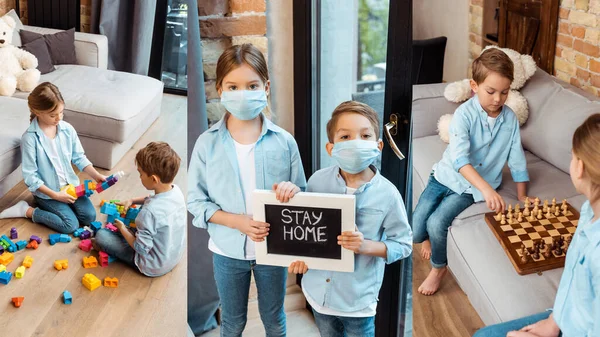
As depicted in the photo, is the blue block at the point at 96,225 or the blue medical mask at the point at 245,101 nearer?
the blue medical mask at the point at 245,101

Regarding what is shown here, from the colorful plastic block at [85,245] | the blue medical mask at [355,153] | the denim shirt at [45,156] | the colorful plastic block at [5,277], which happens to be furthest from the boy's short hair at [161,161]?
the blue medical mask at [355,153]

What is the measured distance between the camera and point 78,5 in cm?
188

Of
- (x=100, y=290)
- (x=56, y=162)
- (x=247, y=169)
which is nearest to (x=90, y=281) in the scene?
(x=100, y=290)

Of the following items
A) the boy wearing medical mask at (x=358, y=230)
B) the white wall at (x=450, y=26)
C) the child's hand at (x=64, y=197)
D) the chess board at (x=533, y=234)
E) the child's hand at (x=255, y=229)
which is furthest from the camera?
the child's hand at (x=64, y=197)

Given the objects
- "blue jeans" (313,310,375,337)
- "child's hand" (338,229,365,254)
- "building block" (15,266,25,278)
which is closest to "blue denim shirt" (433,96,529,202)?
"child's hand" (338,229,365,254)

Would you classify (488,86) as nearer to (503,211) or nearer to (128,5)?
(503,211)

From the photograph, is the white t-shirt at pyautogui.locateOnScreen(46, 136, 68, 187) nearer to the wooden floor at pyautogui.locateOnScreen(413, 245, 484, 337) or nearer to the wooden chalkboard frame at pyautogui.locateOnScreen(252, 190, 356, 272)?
the wooden chalkboard frame at pyautogui.locateOnScreen(252, 190, 356, 272)

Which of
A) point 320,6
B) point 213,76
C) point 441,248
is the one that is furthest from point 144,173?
point 441,248

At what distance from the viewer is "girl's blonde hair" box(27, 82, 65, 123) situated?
1.87m

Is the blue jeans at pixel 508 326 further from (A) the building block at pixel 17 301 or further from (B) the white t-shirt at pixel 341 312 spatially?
(A) the building block at pixel 17 301

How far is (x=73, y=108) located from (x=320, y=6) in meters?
0.82

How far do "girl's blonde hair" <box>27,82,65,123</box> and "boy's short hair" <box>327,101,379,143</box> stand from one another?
2.91 ft

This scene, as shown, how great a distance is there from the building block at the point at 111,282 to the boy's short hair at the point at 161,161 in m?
0.36

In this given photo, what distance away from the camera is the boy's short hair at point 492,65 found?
1.17 metres
